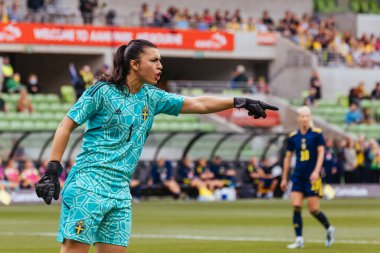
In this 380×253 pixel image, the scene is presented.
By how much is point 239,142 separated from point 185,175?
A: 3.01m

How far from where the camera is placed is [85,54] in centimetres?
4678

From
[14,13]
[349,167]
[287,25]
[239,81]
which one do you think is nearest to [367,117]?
[239,81]

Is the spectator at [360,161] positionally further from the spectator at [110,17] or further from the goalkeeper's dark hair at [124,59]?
the goalkeeper's dark hair at [124,59]

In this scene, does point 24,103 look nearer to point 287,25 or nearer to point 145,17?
point 145,17

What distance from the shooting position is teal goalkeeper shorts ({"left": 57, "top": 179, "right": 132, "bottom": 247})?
8.38 metres

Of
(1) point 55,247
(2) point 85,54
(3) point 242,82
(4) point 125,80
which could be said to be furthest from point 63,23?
(4) point 125,80

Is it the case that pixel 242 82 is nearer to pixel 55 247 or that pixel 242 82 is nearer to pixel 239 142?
pixel 239 142

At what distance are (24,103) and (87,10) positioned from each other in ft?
27.2

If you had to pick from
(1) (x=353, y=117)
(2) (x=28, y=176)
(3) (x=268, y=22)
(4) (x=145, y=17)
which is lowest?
(1) (x=353, y=117)

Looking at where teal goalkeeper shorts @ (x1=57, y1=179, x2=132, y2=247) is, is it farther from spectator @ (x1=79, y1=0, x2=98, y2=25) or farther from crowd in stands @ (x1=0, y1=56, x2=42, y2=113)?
spectator @ (x1=79, y1=0, x2=98, y2=25)

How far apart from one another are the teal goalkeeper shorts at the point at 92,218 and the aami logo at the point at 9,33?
3485 cm

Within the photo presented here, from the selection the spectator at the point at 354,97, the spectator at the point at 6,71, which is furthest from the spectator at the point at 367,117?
the spectator at the point at 6,71

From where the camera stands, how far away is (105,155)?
849 centimetres

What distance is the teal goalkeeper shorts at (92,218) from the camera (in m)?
8.38
